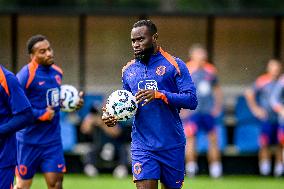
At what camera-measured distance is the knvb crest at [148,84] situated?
9781mm

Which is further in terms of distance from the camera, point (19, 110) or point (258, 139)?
point (258, 139)

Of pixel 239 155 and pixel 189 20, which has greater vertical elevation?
pixel 189 20

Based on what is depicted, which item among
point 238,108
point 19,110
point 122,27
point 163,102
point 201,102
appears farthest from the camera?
point 122,27

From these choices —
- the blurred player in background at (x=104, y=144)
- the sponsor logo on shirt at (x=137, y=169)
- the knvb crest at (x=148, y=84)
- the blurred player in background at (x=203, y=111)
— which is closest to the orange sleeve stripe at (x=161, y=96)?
the knvb crest at (x=148, y=84)

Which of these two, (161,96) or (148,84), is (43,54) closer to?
(148,84)

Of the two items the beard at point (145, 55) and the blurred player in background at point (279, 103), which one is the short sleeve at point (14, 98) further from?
the blurred player in background at point (279, 103)

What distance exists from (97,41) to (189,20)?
6.96 ft

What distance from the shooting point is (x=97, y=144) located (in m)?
18.9

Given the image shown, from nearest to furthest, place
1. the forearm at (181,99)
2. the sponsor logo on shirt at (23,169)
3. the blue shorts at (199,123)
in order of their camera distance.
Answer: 1. the forearm at (181,99)
2. the sponsor logo on shirt at (23,169)
3. the blue shorts at (199,123)

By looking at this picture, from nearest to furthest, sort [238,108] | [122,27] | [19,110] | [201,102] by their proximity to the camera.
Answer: [19,110], [201,102], [238,108], [122,27]

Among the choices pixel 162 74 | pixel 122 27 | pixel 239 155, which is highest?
pixel 122 27

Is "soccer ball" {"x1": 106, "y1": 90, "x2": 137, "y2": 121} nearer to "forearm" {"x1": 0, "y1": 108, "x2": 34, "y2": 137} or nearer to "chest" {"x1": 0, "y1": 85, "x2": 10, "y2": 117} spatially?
"forearm" {"x1": 0, "y1": 108, "x2": 34, "y2": 137}

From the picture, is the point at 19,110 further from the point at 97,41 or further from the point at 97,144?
the point at 97,41

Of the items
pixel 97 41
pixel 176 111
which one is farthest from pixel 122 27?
pixel 176 111
